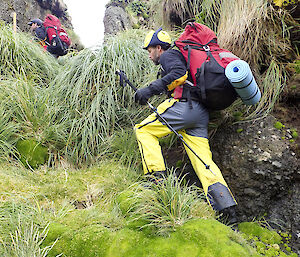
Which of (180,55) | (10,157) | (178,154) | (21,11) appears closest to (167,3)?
(180,55)

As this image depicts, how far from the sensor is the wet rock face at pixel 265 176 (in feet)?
9.30

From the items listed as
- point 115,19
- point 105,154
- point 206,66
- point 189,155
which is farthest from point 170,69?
point 115,19

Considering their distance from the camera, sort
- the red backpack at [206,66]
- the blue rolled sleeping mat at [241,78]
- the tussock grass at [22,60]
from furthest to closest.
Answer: the tussock grass at [22,60] < the red backpack at [206,66] < the blue rolled sleeping mat at [241,78]

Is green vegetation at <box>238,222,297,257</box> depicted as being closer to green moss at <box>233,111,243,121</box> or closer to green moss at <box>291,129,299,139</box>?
green moss at <box>291,129,299,139</box>

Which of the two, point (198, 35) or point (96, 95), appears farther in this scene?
point (96, 95)

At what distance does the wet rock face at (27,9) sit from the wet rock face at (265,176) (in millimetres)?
11225

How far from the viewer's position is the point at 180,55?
304 centimetres

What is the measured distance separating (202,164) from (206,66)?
41.3 inches

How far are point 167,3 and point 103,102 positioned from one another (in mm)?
2972

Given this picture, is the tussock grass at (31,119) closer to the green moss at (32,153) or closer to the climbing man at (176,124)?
the green moss at (32,153)

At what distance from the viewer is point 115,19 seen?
14703mm

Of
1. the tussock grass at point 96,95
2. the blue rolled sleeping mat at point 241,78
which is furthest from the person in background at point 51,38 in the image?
the blue rolled sleeping mat at point 241,78

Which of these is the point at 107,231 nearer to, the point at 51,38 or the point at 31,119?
the point at 31,119

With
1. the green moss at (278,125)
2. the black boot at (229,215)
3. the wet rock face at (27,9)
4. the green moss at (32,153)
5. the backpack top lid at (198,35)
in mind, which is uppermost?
the wet rock face at (27,9)
